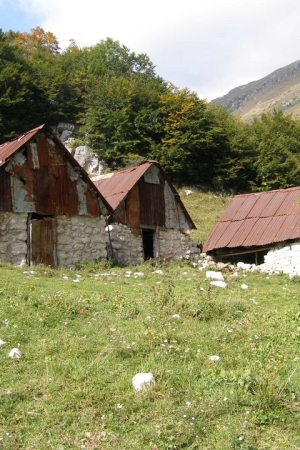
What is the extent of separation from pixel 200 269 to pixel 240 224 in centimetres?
340

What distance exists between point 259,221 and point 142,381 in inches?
632

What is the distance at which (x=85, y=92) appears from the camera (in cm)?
4897

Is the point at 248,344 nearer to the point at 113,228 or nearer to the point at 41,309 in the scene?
the point at 41,309

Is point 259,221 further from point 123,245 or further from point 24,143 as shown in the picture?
point 24,143

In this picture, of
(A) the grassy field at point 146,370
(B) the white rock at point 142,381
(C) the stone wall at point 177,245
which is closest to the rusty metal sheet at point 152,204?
(C) the stone wall at point 177,245

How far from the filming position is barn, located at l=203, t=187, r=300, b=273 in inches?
818

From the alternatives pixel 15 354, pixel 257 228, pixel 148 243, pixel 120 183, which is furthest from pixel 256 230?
pixel 15 354

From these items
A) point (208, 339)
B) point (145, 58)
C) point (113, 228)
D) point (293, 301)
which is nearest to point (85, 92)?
point (145, 58)

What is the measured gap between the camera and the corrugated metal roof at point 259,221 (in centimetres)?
2108

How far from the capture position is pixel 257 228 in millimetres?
22125

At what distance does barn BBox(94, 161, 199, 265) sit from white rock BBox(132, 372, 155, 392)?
14.5 metres

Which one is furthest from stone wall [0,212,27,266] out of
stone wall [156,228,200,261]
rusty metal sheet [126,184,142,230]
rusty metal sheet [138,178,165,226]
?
stone wall [156,228,200,261]

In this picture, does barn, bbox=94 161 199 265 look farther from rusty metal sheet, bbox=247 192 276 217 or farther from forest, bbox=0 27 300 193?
forest, bbox=0 27 300 193

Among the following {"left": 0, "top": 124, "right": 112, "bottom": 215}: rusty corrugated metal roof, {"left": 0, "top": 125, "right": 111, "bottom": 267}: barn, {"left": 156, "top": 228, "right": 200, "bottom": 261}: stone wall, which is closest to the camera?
{"left": 0, "top": 125, "right": 111, "bottom": 267}: barn
